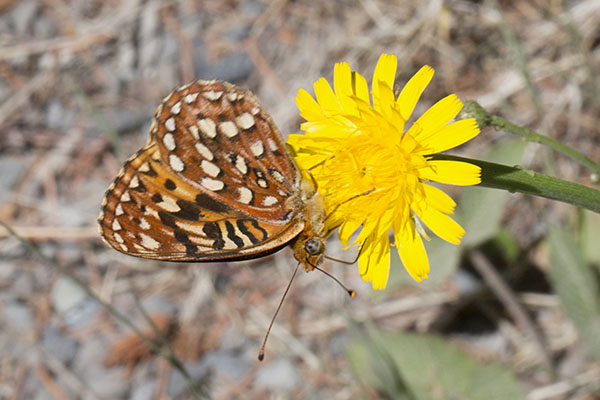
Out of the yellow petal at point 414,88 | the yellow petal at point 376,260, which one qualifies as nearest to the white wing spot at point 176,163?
the yellow petal at point 376,260

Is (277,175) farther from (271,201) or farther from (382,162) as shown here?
(382,162)

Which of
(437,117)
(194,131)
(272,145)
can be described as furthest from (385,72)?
(194,131)

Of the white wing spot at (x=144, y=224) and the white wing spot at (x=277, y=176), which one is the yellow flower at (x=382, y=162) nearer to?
the white wing spot at (x=277, y=176)

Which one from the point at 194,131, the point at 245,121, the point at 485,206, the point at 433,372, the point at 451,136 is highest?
the point at 451,136

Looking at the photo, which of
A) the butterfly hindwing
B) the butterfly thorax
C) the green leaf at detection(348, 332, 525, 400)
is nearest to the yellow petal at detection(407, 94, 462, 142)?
the butterfly thorax

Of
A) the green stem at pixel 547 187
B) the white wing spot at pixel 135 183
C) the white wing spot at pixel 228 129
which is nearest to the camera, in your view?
the green stem at pixel 547 187
